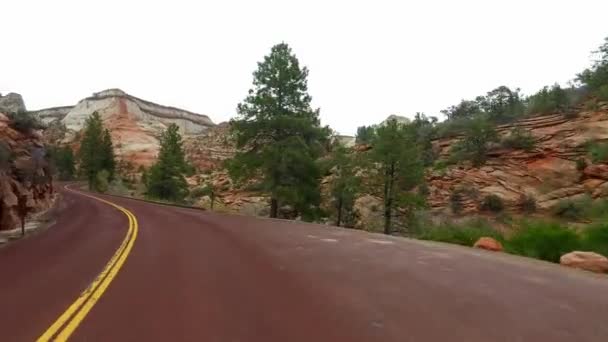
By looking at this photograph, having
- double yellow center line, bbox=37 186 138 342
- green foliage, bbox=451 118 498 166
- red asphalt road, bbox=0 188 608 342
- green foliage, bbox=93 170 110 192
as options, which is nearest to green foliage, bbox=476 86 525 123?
green foliage, bbox=451 118 498 166

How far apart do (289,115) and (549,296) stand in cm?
2233

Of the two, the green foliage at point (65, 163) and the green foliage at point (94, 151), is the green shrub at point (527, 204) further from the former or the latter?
the green foliage at point (65, 163)

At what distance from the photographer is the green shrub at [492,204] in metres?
31.8

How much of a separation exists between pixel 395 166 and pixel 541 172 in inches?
569

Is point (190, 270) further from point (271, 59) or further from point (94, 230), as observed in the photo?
point (271, 59)

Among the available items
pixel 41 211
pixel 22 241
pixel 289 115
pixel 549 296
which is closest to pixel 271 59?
pixel 289 115

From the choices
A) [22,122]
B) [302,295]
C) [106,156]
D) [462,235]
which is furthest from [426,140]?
[106,156]

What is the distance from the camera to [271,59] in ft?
91.2

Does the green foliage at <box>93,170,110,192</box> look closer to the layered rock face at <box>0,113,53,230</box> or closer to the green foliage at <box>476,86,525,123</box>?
the layered rock face at <box>0,113,53,230</box>

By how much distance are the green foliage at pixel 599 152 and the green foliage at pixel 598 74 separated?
5713 millimetres

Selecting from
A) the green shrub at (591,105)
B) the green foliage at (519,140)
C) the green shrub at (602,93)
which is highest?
the green shrub at (602,93)

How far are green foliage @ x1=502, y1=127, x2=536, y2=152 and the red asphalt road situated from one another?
1157 inches

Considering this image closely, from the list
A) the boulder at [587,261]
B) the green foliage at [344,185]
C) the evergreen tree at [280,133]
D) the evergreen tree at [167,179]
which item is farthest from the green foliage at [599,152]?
the evergreen tree at [167,179]

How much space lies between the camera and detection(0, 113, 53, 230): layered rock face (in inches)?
641
